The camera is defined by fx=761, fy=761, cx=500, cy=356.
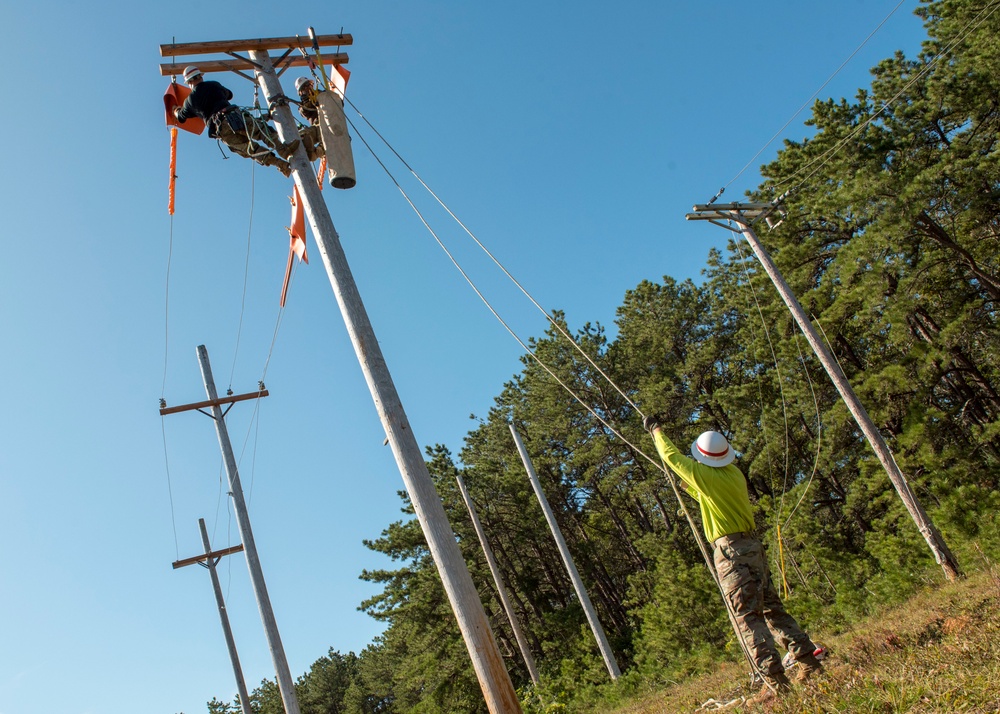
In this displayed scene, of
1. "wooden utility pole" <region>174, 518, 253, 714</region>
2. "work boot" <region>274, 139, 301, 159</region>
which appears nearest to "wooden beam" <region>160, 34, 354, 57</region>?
"work boot" <region>274, 139, 301, 159</region>

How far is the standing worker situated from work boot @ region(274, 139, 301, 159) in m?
3.85

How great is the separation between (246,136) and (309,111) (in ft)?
2.11

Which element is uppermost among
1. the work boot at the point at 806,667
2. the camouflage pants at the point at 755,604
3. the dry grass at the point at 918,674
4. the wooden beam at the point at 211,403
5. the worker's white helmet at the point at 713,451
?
the wooden beam at the point at 211,403

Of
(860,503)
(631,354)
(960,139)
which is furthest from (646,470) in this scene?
(960,139)

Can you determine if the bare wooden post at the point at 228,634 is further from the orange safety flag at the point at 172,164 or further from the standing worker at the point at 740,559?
the standing worker at the point at 740,559

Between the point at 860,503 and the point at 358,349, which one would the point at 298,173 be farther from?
the point at 860,503

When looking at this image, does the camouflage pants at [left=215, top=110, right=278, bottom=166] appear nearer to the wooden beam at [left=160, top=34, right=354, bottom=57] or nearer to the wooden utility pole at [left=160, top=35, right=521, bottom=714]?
the wooden utility pole at [left=160, top=35, right=521, bottom=714]

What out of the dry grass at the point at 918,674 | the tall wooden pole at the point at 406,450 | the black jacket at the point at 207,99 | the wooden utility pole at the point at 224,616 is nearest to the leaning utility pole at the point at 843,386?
the dry grass at the point at 918,674

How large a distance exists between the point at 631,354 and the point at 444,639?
13363mm

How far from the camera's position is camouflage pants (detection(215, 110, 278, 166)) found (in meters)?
6.62

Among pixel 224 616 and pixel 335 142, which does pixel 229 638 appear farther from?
pixel 335 142

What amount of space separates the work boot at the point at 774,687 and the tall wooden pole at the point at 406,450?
1908 millimetres

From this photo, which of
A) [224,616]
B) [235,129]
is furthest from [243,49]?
[224,616]

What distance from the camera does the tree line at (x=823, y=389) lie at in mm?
17000
